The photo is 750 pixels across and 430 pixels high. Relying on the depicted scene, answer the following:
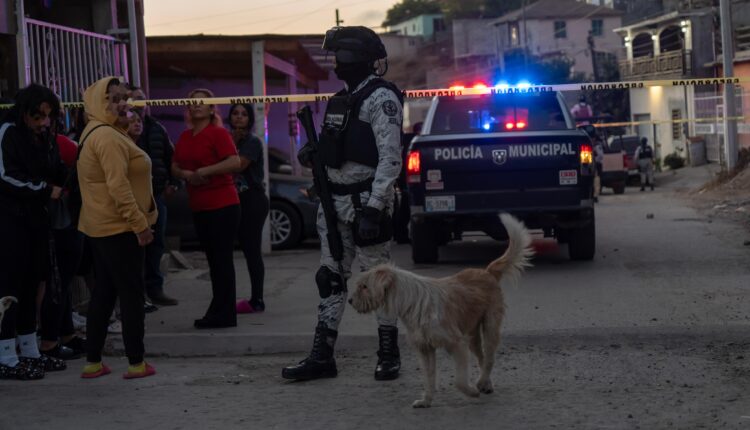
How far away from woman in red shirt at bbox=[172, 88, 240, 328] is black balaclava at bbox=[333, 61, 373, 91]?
185 cm

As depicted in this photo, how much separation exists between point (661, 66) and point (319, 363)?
2050 inches

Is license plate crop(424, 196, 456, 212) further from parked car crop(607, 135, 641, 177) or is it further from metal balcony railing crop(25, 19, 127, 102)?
parked car crop(607, 135, 641, 177)

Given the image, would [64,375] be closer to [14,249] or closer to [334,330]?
Answer: [14,249]

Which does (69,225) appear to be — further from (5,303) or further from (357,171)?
(357,171)

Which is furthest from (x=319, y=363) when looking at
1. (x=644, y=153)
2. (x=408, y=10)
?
(x=408, y=10)

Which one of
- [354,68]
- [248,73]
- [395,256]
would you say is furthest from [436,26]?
[354,68]

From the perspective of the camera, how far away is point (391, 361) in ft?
22.1

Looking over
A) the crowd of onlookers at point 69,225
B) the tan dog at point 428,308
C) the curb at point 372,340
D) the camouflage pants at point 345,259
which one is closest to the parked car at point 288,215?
the crowd of onlookers at point 69,225

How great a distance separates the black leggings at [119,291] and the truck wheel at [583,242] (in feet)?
20.7

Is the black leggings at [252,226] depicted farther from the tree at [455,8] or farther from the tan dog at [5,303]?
the tree at [455,8]

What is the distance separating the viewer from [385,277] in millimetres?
5844

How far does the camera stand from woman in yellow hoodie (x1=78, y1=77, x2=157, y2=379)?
22.0 feet

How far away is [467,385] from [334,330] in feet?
3.99

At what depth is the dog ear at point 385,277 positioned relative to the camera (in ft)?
19.1
